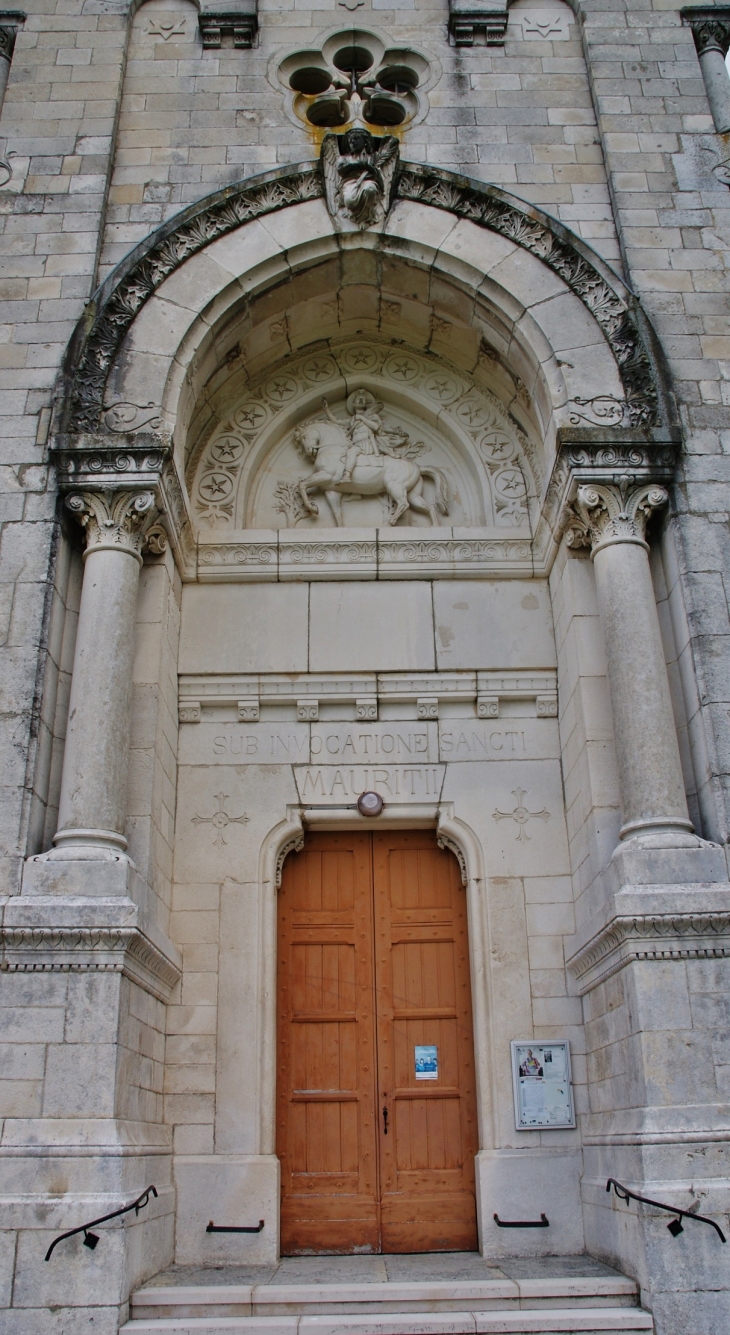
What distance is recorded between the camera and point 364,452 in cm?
964

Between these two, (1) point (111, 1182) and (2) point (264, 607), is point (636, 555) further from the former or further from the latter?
(1) point (111, 1182)

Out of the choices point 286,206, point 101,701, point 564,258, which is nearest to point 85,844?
point 101,701

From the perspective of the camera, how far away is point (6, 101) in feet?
31.3

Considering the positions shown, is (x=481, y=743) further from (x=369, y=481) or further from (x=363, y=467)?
(x=363, y=467)

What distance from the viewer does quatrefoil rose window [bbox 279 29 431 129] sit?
9.88m

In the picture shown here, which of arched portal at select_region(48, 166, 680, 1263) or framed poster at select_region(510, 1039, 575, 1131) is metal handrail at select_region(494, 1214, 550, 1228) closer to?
arched portal at select_region(48, 166, 680, 1263)

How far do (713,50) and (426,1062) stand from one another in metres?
8.88

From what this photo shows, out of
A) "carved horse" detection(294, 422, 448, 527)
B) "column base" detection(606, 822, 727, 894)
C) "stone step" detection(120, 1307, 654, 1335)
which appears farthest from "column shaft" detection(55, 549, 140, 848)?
"column base" detection(606, 822, 727, 894)

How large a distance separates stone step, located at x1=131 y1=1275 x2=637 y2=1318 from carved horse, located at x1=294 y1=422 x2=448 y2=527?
5705mm

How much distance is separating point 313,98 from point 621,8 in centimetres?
287

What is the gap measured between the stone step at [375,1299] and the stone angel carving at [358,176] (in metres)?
7.59

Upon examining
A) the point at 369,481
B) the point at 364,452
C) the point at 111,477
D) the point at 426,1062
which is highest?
the point at 364,452

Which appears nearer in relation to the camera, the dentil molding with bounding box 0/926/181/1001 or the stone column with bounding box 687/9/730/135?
the dentil molding with bounding box 0/926/181/1001

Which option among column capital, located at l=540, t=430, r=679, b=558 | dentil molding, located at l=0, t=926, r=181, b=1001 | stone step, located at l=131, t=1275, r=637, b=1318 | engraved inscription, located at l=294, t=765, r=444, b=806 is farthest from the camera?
engraved inscription, located at l=294, t=765, r=444, b=806
